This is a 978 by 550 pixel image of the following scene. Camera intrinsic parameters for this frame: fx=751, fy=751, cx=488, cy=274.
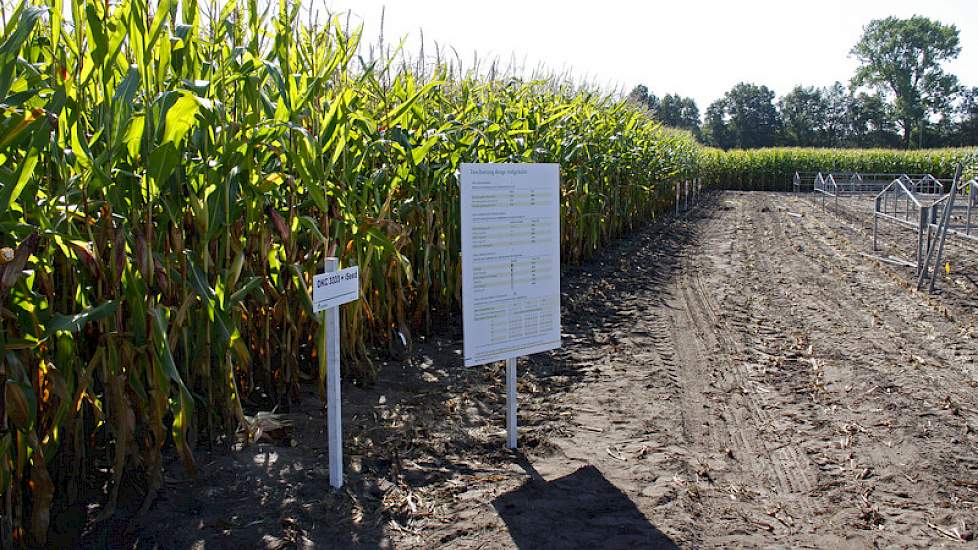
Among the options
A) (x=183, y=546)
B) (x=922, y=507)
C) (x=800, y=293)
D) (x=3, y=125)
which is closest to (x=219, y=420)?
(x=183, y=546)

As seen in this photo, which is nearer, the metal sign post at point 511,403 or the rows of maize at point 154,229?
the rows of maize at point 154,229

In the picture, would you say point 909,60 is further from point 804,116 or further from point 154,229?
point 154,229

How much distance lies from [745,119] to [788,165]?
45.8 meters

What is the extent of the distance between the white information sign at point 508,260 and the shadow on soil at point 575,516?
706mm

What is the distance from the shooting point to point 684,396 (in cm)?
506

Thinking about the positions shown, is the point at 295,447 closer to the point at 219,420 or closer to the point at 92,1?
the point at 219,420

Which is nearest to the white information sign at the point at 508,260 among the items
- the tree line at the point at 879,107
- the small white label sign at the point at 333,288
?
the small white label sign at the point at 333,288

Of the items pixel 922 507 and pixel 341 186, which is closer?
pixel 922 507

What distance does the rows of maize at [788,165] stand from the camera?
144 ft

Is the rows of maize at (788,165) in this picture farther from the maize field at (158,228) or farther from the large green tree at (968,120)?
the maize field at (158,228)

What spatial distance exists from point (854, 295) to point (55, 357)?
824cm

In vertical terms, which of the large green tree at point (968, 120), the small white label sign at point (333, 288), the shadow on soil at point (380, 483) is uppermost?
the large green tree at point (968, 120)

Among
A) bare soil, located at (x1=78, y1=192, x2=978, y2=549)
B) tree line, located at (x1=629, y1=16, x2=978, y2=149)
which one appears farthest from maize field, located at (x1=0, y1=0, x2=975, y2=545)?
tree line, located at (x1=629, y1=16, x2=978, y2=149)

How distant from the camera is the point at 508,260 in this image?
3.88 metres
